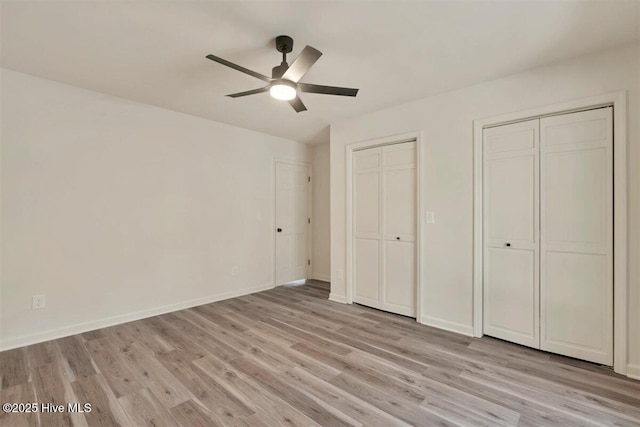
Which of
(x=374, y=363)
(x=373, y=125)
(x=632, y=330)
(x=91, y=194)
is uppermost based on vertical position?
(x=373, y=125)

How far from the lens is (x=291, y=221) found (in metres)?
4.99

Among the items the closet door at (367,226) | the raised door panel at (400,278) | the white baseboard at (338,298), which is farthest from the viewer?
the white baseboard at (338,298)

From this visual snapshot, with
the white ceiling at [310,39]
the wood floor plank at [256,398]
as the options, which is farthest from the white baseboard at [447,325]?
the white ceiling at [310,39]

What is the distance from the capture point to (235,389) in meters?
1.99

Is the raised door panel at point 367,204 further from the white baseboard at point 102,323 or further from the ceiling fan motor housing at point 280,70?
the white baseboard at point 102,323

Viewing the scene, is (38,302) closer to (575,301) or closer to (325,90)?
(325,90)

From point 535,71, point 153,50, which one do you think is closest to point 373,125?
point 535,71

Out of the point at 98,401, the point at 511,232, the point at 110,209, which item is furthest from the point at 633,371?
the point at 110,209

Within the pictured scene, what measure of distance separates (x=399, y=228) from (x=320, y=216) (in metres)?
2.04

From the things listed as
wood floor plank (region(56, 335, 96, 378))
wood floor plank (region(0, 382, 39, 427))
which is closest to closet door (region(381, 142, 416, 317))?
wood floor plank (region(56, 335, 96, 378))

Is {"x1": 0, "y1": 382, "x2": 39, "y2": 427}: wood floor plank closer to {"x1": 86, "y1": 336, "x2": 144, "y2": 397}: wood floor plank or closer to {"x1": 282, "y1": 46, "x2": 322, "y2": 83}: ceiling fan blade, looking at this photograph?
{"x1": 86, "y1": 336, "x2": 144, "y2": 397}: wood floor plank

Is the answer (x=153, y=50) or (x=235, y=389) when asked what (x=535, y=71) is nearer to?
(x=153, y=50)

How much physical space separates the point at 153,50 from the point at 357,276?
3.22 metres

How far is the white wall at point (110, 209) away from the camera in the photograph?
8.55 ft
